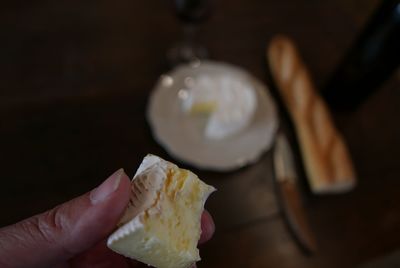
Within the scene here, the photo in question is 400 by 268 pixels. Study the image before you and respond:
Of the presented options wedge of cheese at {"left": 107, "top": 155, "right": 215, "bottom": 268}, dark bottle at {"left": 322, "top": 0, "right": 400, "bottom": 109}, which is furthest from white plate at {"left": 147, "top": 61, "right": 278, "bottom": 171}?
wedge of cheese at {"left": 107, "top": 155, "right": 215, "bottom": 268}

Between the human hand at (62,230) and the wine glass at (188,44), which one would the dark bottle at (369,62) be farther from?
the human hand at (62,230)

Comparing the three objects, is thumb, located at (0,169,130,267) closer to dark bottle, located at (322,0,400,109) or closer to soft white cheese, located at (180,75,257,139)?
soft white cheese, located at (180,75,257,139)

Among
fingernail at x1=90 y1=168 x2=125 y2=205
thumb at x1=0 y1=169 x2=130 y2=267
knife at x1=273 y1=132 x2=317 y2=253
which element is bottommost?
knife at x1=273 y1=132 x2=317 y2=253

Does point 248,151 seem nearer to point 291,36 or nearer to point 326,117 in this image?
point 326,117

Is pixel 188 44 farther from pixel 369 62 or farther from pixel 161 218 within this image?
pixel 161 218

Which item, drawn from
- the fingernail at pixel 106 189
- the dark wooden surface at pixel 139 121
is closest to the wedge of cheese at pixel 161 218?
the fingernail at pixel 106 189
